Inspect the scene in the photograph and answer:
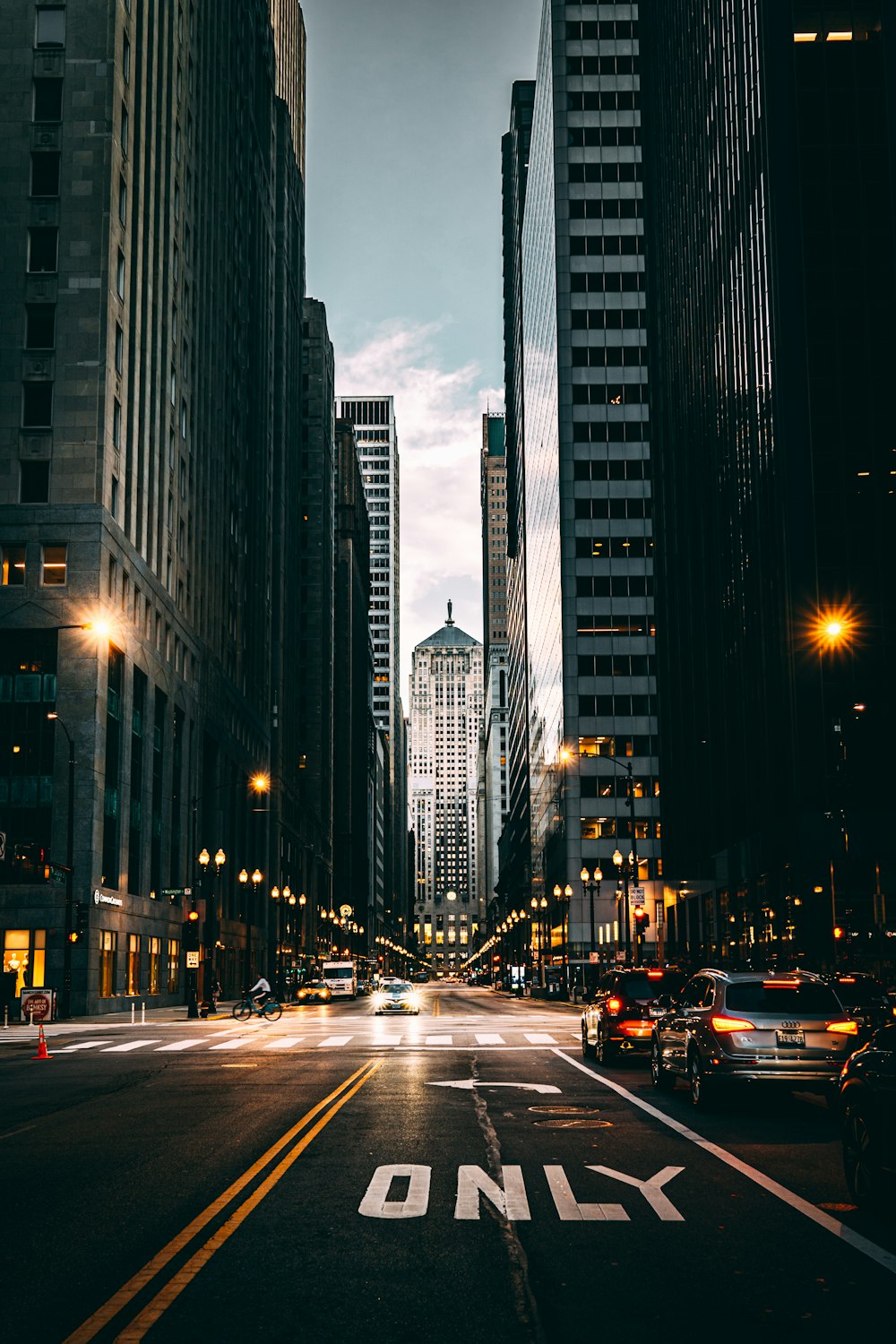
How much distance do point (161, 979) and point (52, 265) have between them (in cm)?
3471

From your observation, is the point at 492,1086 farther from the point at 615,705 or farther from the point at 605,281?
the point at 605,281

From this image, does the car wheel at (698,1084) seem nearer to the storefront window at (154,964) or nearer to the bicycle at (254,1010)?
the bicycle at (254,1010)

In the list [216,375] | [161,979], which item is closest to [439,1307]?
[161,979]

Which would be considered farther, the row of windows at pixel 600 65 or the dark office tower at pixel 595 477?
the row of windows at pixel 600 65

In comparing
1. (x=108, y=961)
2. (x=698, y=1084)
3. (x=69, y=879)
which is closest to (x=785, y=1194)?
(x=698, y=1084)

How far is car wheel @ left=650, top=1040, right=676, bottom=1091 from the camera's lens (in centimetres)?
2069

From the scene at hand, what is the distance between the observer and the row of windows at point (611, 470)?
362 feet

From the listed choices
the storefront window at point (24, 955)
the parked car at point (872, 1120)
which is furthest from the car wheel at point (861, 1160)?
the storefront window at point (24, 955)

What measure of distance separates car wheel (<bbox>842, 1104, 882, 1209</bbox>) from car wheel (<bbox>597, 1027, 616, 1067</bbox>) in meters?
14.1

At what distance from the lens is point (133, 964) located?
65.8 m

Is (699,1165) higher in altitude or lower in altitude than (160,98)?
lower

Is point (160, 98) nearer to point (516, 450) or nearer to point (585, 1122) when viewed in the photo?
point (585, 1122)

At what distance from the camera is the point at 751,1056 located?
17047mm

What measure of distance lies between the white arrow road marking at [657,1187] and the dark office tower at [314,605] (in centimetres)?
13683
